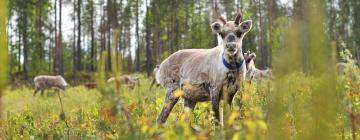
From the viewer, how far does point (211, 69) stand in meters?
8.09

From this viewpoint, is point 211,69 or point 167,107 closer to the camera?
point 211,69

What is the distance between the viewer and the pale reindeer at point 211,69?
7.54 metres

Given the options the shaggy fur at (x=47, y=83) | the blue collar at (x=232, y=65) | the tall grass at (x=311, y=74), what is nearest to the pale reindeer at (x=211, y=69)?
the blue collar at (x=232, y=65)

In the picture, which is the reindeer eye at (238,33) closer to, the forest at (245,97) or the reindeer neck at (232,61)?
the forest at (245,97)

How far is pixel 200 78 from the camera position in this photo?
325 inches

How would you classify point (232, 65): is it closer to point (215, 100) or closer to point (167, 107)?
point (215, 100)

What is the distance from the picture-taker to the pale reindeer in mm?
7543

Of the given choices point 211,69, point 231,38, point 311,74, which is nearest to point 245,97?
point 311,74

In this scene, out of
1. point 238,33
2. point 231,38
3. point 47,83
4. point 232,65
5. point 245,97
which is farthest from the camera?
point 47,83

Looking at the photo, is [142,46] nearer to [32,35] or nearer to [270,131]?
[32,35]

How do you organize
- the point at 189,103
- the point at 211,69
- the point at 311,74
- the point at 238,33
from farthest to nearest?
the point at 189,103 → the point at 211,69 → the point at 238,33 → the point at 311,74

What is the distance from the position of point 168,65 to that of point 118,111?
7.72m

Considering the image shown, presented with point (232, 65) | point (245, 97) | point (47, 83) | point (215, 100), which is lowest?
point (47, 83)

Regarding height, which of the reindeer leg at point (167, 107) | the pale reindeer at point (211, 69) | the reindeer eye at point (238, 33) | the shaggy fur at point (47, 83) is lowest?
the shaggy fur at point (47, 83)
